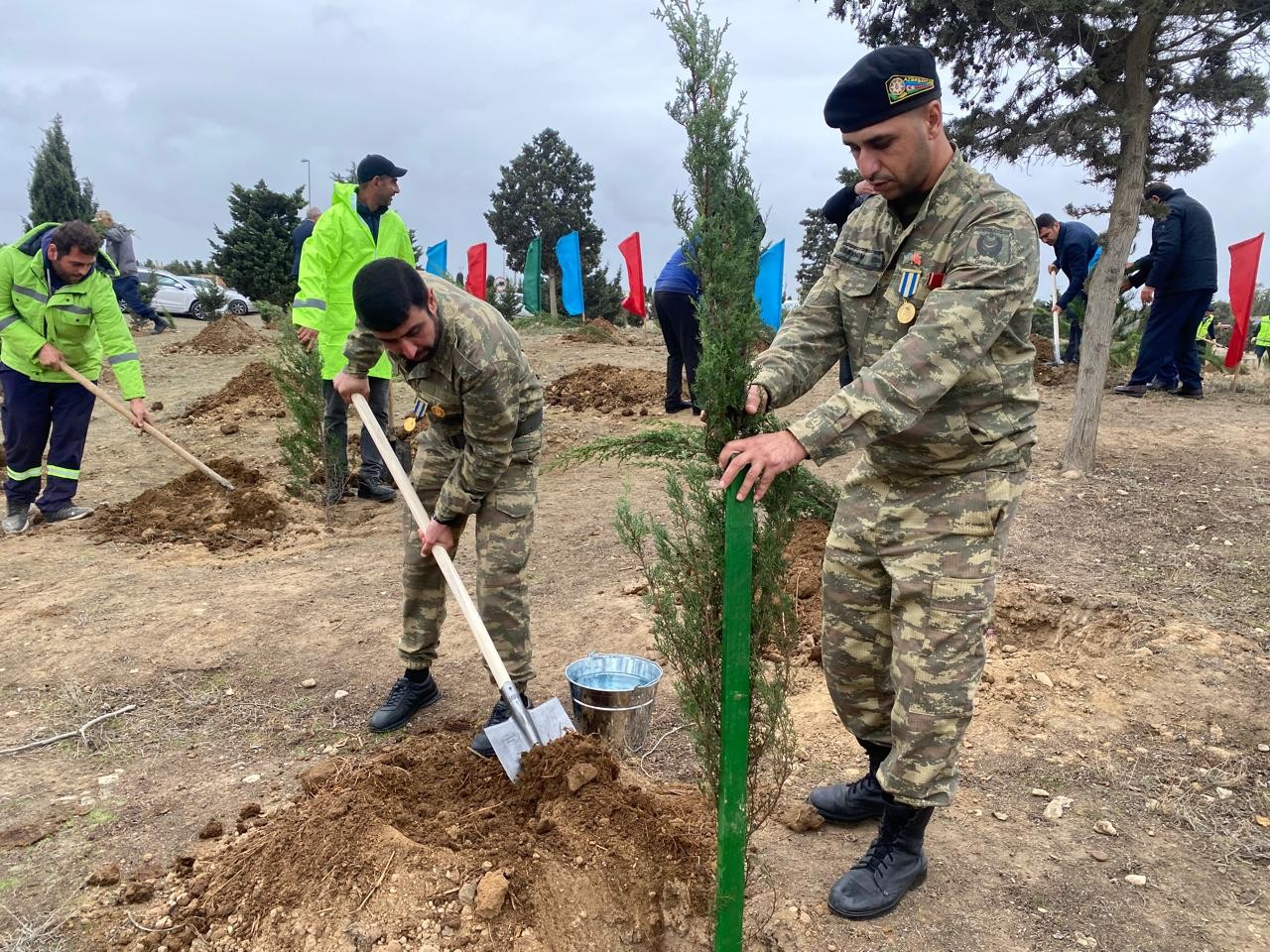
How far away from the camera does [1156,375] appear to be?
10.0 m

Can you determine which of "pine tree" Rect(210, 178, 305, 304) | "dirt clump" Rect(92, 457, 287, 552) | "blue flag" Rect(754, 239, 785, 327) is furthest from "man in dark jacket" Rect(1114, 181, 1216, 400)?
"pine tree" Rect(210, 178, 305, 304)

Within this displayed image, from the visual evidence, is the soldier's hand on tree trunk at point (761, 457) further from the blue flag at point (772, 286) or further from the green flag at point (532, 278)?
the green flag at point (532, 278)

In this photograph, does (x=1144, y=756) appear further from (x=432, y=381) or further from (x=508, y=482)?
(x=432, y=381)

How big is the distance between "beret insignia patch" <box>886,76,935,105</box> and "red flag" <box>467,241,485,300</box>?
16.0m

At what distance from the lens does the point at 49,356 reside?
5938 millimetres

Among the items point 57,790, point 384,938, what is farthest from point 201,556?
point 384,938

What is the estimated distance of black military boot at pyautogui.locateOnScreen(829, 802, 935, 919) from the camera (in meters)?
2.46

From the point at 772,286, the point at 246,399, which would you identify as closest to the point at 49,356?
the point at 246,399

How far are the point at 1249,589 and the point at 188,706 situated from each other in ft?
17.5

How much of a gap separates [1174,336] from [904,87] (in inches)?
340

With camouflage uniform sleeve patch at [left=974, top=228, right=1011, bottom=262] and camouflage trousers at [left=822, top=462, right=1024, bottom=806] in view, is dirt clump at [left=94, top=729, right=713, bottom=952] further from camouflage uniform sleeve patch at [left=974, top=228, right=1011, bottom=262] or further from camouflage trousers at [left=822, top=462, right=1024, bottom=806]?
Answer: camouflage uniform sleeve patch at [left=974, top=228, right=1011, bottom=262]

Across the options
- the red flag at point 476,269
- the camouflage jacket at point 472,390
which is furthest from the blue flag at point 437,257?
the camouflage jacket at point 472,390

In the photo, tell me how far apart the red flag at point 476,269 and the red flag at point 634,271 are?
3275mm

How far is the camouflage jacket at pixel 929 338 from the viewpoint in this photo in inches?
76.2
